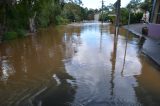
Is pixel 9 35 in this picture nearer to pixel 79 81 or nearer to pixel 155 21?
pixel 155 21

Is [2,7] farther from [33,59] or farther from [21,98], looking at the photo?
[21,98]

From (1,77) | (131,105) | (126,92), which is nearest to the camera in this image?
(131,105)

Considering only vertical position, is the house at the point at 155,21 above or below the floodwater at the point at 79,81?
above

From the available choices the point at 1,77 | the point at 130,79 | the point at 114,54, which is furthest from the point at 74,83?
the point at 114,54

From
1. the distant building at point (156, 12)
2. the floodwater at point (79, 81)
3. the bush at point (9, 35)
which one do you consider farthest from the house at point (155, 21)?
the bush at point (9, 35)

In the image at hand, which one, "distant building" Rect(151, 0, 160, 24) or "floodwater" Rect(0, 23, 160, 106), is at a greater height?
"distant building" Rect(151, 0, 160, 24)

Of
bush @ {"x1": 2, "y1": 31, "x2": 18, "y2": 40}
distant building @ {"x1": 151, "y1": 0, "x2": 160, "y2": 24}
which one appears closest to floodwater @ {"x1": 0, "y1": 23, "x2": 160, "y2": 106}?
bush @ {"x1": 2, "y1": 31, "x2": 18, "y2": 40}

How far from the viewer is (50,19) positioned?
45.8 m

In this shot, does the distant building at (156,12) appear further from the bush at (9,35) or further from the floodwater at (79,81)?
the bush at (9,35)

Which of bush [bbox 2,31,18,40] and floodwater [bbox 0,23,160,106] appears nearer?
floodwater [bbox 0,23,160,106]

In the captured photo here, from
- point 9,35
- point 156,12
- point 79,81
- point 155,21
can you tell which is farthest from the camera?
point 155,21

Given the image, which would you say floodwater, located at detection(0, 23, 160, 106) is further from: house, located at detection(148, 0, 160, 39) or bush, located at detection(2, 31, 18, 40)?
house, located at detection(148, 0, 160, 39)

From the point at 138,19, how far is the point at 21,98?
42.4 metres

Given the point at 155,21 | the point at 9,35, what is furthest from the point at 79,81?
the point at 155,21
